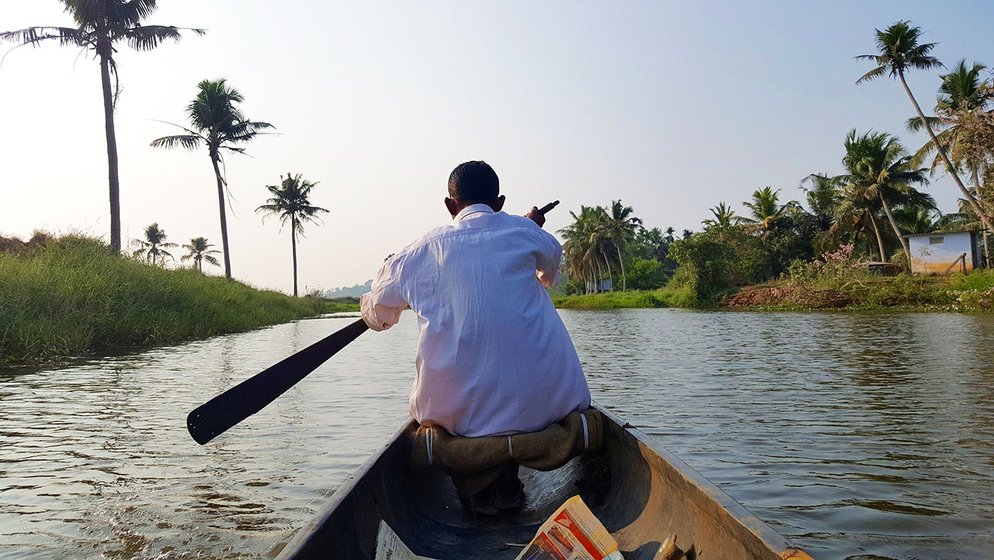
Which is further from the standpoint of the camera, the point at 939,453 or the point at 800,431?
the point at 800,431

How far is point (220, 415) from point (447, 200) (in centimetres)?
121

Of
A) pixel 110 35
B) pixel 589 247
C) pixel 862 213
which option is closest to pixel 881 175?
pixel 862 213

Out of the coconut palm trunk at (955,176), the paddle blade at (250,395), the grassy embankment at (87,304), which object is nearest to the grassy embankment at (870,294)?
the coconut palm trunk at (955,176)

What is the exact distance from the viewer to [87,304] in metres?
12.2

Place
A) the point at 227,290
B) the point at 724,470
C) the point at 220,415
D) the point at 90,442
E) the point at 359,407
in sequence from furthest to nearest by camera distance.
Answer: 1. the point at 227,290
2. the point at 359,407
3. the point at 90,442
4. the point at 724,470
5. the point at 220,415

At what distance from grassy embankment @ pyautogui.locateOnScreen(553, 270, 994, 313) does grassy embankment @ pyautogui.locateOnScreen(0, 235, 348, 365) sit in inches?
892

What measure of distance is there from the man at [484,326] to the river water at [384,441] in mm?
1306

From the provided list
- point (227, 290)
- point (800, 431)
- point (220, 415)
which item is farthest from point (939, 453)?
point (227, 290)

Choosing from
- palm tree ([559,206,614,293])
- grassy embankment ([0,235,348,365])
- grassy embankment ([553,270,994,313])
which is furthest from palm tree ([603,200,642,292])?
grassy embankment ([0,235,348,365])

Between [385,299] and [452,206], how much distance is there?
0.53m

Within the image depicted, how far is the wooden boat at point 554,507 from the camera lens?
187 centimetres

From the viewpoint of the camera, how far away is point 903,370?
8.91 meters

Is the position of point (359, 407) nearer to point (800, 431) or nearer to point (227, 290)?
point (800, 431)

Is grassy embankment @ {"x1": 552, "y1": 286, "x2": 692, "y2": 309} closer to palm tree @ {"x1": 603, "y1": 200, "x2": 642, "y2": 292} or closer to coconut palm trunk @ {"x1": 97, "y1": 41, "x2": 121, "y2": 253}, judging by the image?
palm tree @ {"x1": 603, "y1": 200, "x2": 642, "y2": 292}
